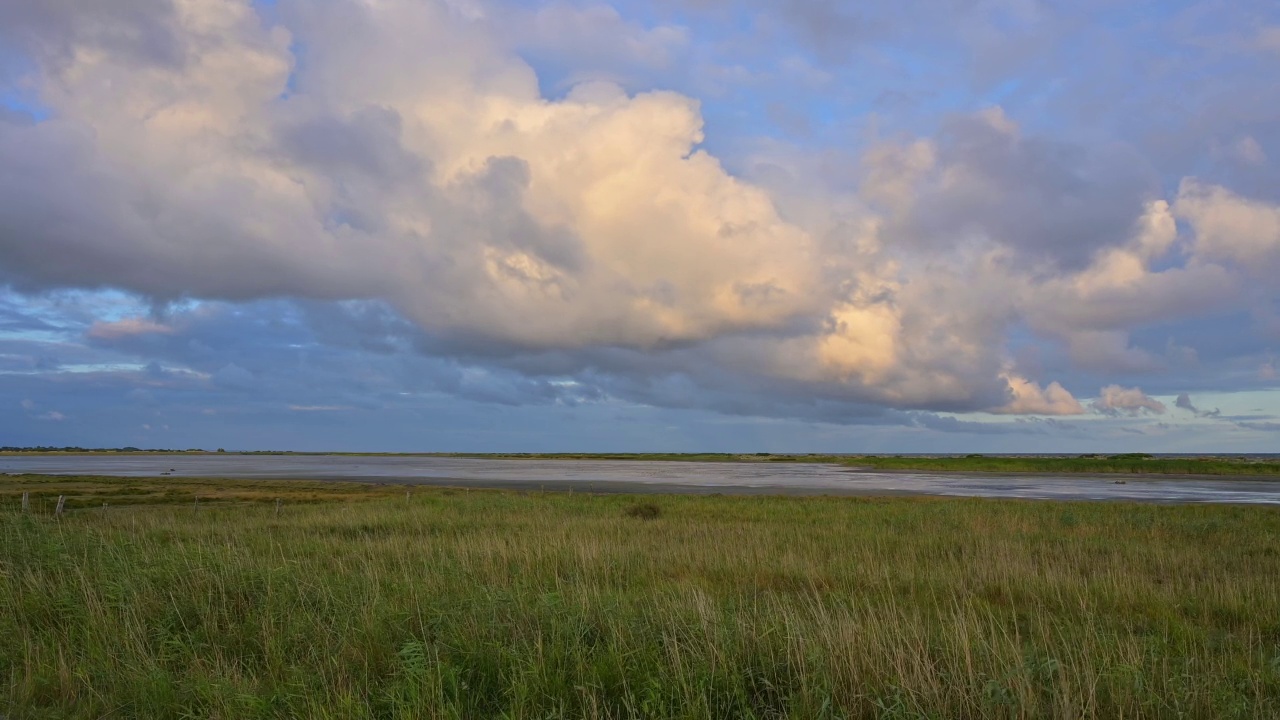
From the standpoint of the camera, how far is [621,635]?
6934 mm

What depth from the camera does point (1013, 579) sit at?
12.9 metres

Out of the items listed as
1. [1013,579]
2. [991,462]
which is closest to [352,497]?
[1013,579]

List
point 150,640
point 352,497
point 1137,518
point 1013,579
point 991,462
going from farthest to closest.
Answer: point 991,462 < point 352,497 < point 1137,518 < point 1013,579 < point 150,640

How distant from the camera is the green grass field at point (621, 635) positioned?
5.69 metres

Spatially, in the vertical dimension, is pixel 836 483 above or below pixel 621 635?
below

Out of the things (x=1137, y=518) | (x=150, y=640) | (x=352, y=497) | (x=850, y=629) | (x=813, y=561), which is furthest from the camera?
(x=352, y=497)

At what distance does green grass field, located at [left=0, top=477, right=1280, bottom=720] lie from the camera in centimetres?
569

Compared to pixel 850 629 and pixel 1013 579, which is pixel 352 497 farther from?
pixel 850 629

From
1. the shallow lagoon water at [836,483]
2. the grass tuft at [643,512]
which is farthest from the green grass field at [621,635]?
the shallow lagoon water at [836,483]

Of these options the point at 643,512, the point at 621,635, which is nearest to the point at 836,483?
the point at 643,512

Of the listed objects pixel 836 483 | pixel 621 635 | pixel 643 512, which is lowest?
pixel 836 483

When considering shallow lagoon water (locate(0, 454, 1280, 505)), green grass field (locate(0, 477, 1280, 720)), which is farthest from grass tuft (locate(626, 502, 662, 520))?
shallow lagoon water (locate(0, 454, 1280, 505))

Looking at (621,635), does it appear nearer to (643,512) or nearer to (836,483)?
(643,512)

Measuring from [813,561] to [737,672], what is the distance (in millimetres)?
9496
